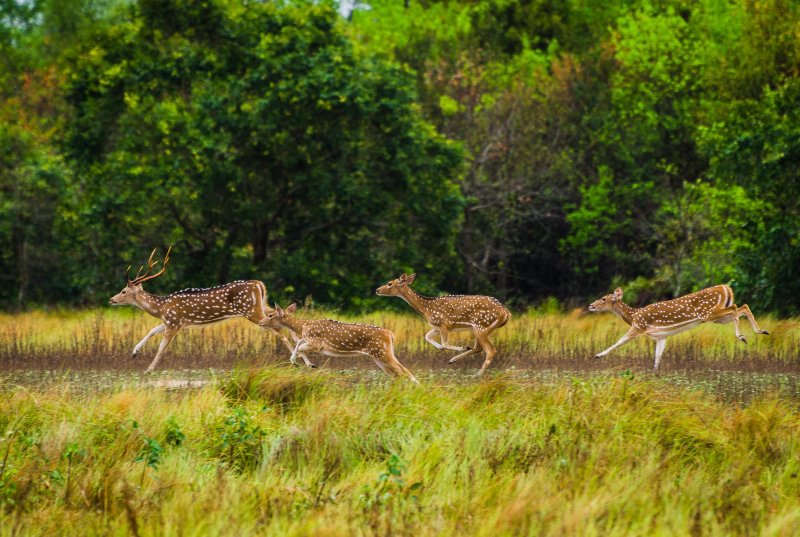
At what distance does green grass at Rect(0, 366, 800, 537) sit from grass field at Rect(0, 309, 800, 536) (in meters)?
0.02

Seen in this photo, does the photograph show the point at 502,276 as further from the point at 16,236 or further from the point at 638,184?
the point at 16,236

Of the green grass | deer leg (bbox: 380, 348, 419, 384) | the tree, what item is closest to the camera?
the green grass

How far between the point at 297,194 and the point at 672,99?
35.2 feet

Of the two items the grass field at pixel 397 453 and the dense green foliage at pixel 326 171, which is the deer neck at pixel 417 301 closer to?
the grass field at pixel 397 453

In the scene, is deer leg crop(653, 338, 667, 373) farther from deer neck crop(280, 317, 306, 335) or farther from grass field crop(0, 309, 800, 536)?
deer neck crop(280, 317, 306, 335)

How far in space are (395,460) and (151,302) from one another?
736cm

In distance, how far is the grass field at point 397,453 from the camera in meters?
7.92

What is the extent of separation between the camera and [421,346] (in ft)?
53.9

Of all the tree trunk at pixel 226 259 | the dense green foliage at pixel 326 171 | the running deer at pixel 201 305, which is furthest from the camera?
the tree trunk at pixel 226 259

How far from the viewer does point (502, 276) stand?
30672 millimetres

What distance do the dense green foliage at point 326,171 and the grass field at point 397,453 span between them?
1006 centimetres

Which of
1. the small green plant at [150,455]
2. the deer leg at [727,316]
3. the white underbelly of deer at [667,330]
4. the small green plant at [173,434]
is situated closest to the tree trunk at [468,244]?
the deer leg at [727,316]

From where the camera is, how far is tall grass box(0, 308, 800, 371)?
1493cm

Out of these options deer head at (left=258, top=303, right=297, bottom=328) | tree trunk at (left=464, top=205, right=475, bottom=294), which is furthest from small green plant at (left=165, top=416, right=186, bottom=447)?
tree trunk at (left=464, top=205, right=475, bottom=294)
